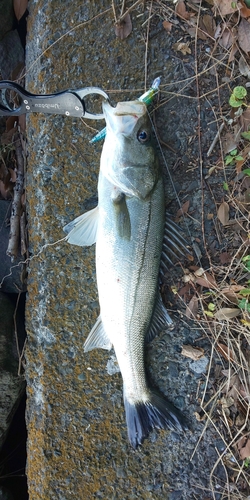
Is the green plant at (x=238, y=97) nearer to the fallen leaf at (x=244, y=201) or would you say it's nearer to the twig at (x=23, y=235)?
the fallen leaf at (x=244, y=201)

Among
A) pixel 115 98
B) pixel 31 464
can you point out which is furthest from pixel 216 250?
pixel 31 464

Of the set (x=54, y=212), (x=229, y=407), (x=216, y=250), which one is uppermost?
(x=54, y=212)

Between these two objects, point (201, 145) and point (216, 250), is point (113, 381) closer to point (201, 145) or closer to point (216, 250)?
point (216, 250)

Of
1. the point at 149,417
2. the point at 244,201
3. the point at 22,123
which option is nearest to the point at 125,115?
the point at 244,201

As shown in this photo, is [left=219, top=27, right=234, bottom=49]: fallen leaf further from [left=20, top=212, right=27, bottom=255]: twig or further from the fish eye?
[left=20, top=212, right=27, bottom=255]: twig

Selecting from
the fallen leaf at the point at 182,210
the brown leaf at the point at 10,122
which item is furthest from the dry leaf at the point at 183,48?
the brown leaf at the point at 10,122

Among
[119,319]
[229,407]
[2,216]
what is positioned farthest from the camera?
[2,216]

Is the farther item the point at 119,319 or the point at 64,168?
the point at 64,168
